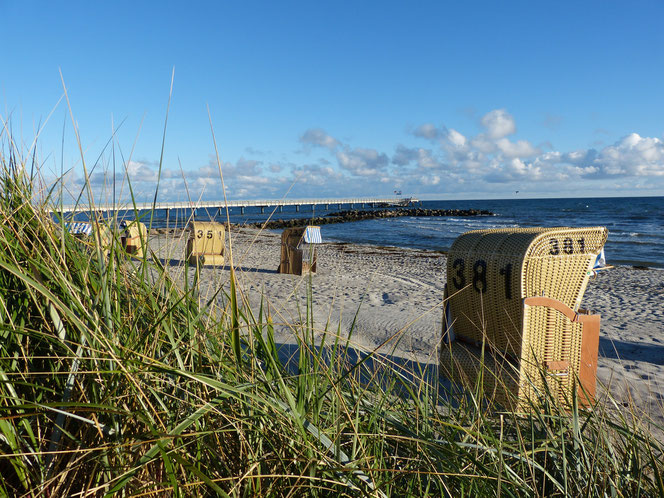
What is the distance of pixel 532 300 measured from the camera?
329cm

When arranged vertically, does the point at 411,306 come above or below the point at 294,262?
below

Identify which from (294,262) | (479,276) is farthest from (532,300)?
(294,262)

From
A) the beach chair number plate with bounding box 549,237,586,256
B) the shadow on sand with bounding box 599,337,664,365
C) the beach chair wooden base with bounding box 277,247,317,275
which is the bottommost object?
the shadow on sand with bounding box 599,337,664,365

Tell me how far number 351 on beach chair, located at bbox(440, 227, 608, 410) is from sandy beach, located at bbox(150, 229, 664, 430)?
260 mm

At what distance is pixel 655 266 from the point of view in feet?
46.9

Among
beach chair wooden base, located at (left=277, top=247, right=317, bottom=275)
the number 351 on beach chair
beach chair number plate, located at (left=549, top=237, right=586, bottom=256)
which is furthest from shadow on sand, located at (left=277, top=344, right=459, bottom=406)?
beach chair wooden base, located at (left=277, top=247, right=317, bottom=275)

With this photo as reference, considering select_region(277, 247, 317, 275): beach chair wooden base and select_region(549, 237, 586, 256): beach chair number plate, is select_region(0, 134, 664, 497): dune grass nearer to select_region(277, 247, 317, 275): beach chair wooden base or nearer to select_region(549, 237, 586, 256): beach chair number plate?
select_region(549, 237, 586, 256): beach chair number plate

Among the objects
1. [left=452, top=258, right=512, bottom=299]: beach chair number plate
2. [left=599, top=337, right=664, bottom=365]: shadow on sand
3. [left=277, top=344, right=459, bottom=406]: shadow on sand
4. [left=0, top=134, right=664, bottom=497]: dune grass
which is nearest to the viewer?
[left=0, top=134, right=664, bottom=497]: dune grass

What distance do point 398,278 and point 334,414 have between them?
9.16m

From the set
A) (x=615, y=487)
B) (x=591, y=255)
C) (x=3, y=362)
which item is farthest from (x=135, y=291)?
(x=591, y=255)

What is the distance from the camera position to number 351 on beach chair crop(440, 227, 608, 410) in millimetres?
3318

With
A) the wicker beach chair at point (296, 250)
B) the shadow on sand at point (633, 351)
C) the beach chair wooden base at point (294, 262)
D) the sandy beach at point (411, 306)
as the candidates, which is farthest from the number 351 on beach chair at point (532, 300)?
the beach chair wooden base at point (294, 262)

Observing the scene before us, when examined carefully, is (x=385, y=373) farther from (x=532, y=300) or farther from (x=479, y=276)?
(x=479, y=276)

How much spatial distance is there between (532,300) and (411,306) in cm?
409
